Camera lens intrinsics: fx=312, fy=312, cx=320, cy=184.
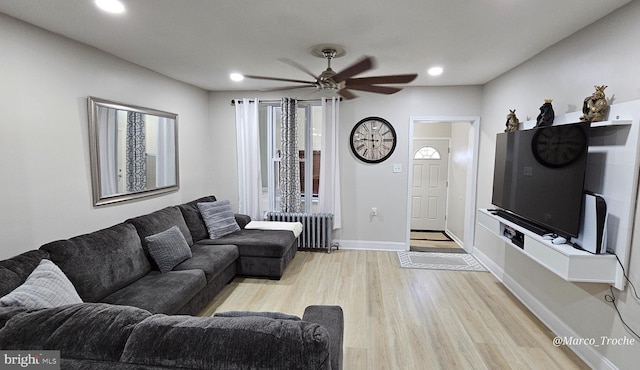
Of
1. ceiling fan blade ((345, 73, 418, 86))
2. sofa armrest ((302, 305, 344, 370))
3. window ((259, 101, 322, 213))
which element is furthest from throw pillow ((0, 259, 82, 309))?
window ((259, 101, 322, 213))

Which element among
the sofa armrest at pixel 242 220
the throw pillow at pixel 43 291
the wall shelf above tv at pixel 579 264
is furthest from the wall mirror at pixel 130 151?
the wall shelf above tv at pixel 579 264

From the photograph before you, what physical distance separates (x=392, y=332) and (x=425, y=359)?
1.28 feet

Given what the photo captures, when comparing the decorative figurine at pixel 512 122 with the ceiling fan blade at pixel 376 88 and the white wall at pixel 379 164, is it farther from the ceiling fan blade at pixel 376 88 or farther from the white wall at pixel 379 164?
the ceiling fan blade at pixel 376 88

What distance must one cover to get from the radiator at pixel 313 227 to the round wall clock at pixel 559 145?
281 cm

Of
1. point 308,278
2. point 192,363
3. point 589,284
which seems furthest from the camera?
point 308,278

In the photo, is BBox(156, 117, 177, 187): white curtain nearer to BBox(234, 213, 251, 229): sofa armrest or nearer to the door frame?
BBox(234, 213, 251, 229): sofa armrest

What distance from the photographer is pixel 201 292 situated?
116 inches

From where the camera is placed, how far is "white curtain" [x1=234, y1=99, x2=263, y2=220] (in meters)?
4.88

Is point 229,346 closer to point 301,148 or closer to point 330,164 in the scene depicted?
point 330,164

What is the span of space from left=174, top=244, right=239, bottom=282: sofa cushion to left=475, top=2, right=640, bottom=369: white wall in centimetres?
311

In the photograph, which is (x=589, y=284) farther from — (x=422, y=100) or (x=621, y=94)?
(x=422, y=100)

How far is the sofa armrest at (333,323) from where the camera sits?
1474 mm

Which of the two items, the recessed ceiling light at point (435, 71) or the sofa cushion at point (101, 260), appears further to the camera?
the recessed ceiling light at point (435, 71)

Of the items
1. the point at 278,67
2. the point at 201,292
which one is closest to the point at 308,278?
the point at 201,292
